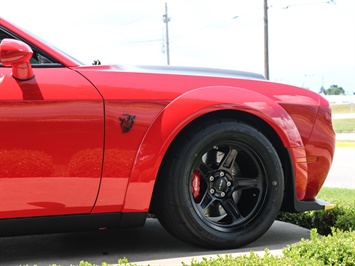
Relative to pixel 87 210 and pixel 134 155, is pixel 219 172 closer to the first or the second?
pixel 134 155

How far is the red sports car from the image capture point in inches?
122

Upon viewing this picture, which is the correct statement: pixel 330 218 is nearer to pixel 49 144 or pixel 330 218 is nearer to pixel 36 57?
pixel 49 144

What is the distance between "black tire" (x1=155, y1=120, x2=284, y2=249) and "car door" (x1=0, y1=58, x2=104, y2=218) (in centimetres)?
49

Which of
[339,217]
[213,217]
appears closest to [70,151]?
[213,217]

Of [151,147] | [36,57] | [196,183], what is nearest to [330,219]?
[196,183]

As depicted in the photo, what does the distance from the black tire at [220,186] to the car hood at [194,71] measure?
411mm

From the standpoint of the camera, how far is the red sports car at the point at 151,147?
10.1 feet

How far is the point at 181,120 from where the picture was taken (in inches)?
132

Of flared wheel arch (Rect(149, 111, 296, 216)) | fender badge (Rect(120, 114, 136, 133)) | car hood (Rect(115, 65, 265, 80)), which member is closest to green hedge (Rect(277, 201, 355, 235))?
flared wheel arch (Rect(149, 111, 296, 216))

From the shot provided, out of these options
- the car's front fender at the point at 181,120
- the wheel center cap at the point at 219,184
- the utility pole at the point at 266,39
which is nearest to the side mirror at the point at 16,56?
the car's front fender at the point at 181,120

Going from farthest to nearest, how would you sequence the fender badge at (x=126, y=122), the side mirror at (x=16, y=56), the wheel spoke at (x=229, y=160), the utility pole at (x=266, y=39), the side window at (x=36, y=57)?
the utility pole at (x=266, y=39), the wheel spoke at (x=229, y=160), the side window at (x=36, y=57), the fender badge at (x=126, y=122), the side mirror at (x=16, y=56)

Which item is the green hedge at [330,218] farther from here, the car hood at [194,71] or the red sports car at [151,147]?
the car hood at [194,71]

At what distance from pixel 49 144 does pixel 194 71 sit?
1176mm

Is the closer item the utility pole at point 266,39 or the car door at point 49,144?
the car door at point 49,144
